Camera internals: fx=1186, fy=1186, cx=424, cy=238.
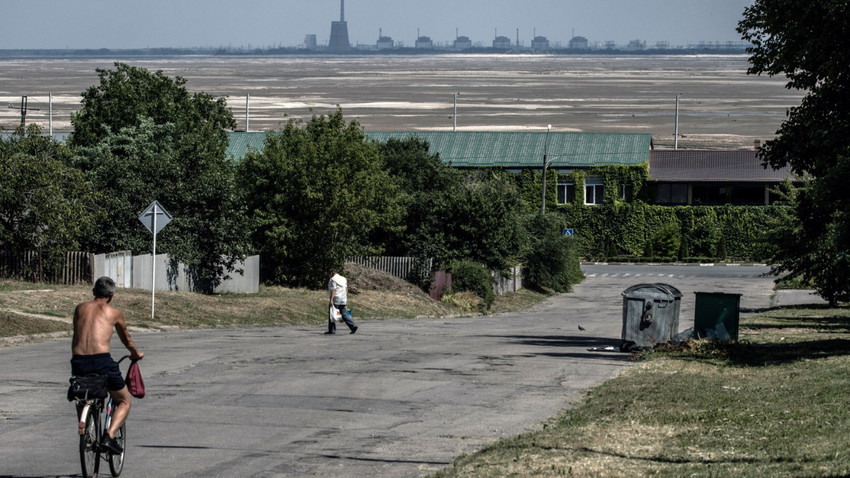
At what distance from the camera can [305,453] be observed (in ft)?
39.8

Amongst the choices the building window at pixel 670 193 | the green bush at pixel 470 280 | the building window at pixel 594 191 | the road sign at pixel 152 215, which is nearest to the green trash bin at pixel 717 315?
the road sign at pixel 152 215

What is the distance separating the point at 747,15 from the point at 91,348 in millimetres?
17741

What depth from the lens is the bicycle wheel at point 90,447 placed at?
33.9ft

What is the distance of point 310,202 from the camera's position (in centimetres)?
4181

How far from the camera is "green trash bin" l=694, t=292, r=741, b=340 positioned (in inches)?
899

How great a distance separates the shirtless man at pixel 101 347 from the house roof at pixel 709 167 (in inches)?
2717

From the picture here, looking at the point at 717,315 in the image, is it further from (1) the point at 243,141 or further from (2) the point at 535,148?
(1) the point at 243,141

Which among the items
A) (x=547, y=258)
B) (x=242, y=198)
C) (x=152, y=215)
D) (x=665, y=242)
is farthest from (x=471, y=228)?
(x=665, y=242)

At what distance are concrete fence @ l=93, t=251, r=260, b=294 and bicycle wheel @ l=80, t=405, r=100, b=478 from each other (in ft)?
72.9

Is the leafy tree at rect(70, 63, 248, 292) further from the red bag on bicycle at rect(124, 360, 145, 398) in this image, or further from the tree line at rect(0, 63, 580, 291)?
the red bag on bicycle at rect(124, 360, 145, 398)

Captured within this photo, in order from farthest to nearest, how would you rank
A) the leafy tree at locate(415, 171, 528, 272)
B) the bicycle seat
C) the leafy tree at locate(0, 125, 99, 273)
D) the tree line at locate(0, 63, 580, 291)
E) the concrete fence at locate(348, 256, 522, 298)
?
the leafy tree at locate(415, 171, 528, 272) < the concrete fence at locate(348, 256, 522, 298) < the tree line at locate(0, 63, 580, 291) < the leafy tree at locate(0, 125, 99, 273) < the bicycle seat

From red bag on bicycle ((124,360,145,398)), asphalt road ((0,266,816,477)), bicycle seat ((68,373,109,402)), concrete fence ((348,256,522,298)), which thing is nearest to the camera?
bicycle seat ((68,373,109,402))

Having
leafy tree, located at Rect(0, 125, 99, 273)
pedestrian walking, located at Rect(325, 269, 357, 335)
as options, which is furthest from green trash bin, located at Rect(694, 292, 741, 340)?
leafy tree, located at Rect(0, 125, 99, 273)

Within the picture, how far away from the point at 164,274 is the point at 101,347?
2585cm
